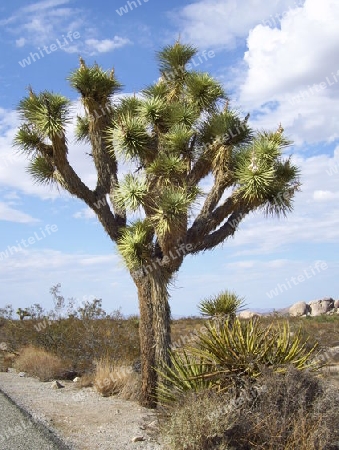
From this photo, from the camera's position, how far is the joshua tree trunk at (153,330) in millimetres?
9633

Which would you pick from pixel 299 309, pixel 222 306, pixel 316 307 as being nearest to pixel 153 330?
pixel 222 306

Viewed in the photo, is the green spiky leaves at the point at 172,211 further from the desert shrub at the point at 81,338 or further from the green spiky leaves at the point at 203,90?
the desert shrub at the point at 81,338

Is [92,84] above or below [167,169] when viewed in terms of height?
above

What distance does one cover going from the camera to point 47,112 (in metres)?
10.3

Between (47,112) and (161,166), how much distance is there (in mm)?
2488

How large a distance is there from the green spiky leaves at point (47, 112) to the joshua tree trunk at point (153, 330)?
10.7 ft

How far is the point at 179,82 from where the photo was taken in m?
11.4

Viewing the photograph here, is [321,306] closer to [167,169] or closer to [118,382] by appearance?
[118,382]

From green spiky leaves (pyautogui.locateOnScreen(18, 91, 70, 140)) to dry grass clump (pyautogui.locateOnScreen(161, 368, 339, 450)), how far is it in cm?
589

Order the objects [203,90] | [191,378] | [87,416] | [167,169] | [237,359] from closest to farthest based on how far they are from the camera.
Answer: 1. [237,359]
2. [191,378]
3. [87,416]
4. [167,169]
5. [203,90]

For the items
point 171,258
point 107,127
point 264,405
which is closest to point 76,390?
point 171,258

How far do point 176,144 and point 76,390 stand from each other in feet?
18.5

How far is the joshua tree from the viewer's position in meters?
9.55

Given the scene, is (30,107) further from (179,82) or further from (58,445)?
(58,445)
